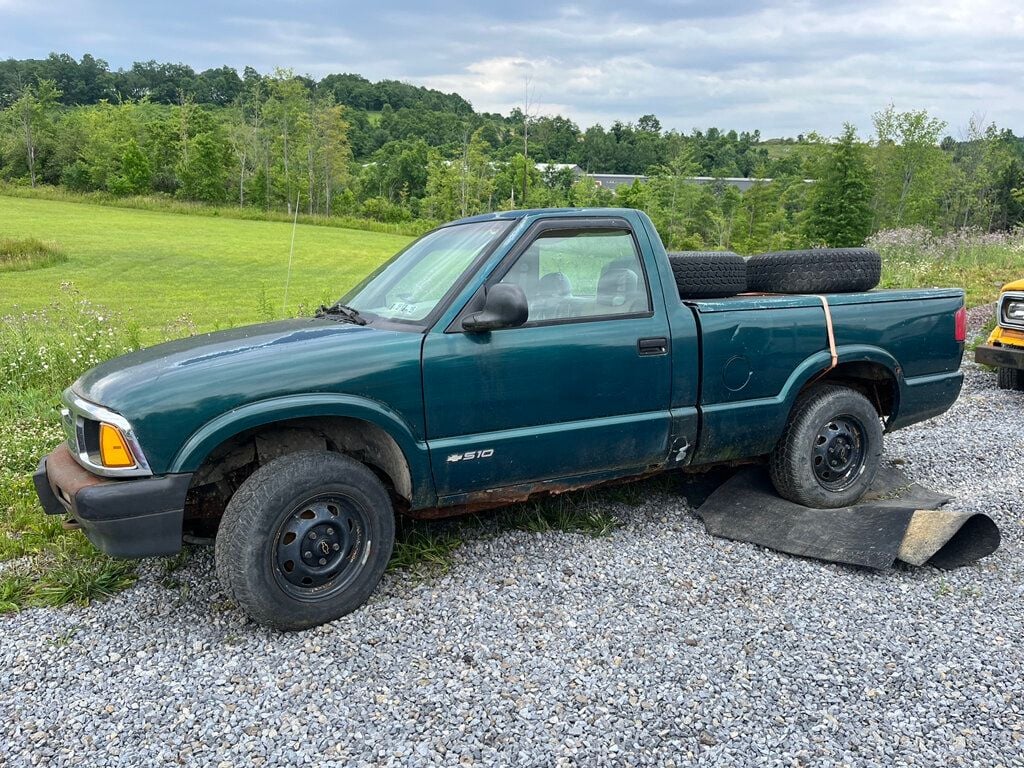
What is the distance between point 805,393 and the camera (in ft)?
16.2

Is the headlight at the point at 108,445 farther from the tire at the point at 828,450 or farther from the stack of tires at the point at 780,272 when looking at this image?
the tire at the point at 828,450

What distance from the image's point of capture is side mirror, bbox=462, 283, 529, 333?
3584 mm

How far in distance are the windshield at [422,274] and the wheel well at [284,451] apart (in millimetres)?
635

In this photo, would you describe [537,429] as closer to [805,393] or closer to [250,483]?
[250,483]

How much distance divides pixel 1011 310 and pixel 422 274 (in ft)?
23.7

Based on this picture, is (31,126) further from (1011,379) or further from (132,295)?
(1011,379)

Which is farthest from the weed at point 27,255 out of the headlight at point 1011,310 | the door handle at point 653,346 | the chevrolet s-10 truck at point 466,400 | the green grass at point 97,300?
the headlight at point 1011,310

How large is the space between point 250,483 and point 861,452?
3.87m

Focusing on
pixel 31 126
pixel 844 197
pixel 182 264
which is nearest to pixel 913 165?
pixel 844 197

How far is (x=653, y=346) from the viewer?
13.7 ft

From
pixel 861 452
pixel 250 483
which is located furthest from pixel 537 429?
Answer: pixel 861 452

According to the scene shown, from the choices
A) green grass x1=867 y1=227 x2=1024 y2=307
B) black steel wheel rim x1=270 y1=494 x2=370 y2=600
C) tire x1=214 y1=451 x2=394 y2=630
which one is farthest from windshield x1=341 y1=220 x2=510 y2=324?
green grass x1=867 y1=227 x2=1024 y2=307

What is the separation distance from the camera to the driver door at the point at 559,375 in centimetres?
373

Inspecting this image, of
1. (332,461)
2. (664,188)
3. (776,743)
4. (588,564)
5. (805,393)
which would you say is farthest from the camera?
(664,188)
